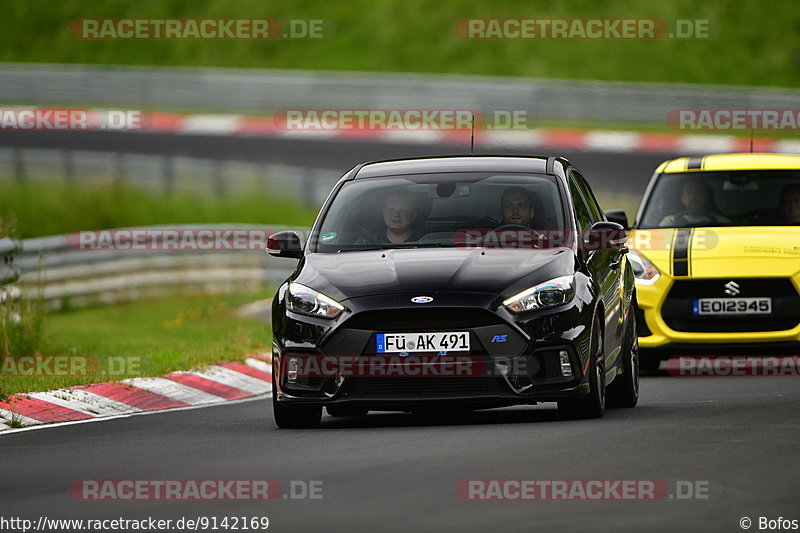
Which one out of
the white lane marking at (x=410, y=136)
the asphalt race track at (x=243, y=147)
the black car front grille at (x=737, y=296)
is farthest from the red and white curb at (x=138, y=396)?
the white lane marking at (x=410, y=136)

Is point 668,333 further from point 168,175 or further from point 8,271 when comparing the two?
point 168,175

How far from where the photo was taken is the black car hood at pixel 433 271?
33.4 ft

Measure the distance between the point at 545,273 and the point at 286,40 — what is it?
39.6m

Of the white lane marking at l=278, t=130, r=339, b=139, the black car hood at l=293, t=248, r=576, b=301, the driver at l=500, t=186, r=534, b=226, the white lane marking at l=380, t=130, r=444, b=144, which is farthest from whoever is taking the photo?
the white lane marking at l=278, t=130, r=339, b=139

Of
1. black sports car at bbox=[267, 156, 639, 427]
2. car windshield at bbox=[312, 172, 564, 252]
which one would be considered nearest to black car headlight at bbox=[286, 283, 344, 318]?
black sports car at bbox=[267, 156, 639, 427]

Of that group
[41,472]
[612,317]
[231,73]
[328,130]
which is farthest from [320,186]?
[41,472]

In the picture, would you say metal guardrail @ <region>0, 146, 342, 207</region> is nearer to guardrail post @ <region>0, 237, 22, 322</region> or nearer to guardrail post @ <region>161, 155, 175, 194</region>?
guardrail post @ <region>161, 155, 175, 194</region>

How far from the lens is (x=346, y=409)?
10.7 metres

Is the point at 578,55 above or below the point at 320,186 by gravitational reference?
above

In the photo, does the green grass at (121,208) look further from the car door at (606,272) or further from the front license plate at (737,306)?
the car door at (606,272)

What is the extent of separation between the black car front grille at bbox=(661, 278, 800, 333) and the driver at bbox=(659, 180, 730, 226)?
102cm

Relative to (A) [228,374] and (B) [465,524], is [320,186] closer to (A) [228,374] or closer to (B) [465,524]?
(A) [228,374]

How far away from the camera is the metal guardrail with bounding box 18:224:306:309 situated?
21656 millimetres

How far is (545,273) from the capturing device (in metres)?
10.4
